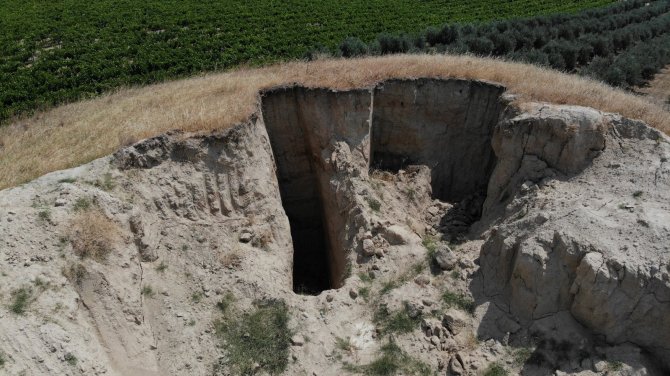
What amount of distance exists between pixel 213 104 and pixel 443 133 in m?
7.66

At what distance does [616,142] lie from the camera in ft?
40.9

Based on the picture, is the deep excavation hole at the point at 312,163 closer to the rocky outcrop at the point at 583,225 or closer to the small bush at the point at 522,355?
the rocky outcrop at the point at 583,225

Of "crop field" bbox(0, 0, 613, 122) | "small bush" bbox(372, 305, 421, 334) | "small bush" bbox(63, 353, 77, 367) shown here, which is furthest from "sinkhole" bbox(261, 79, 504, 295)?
"crop field" bbox(0, 0, 613, 122)

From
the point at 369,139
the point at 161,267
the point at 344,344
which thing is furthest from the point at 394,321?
the point at 369,139

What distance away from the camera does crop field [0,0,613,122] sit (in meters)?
28.5

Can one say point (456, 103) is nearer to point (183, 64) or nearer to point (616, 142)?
point (616, 142)

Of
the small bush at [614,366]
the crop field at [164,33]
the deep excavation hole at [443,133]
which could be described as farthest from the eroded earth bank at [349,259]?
the crop field at [164,33]

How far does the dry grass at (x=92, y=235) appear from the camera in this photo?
10664 millimetres

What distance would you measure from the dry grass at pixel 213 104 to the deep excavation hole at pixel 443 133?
1.73 ft

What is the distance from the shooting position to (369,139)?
15.9 m

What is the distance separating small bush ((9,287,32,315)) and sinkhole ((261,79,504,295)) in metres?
8.12

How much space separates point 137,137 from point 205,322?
17.6 ft

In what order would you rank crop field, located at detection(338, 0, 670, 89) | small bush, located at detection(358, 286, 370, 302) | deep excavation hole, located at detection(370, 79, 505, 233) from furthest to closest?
crop field, located at detection(338, 0, 670, 89), deep excavation hole, located at detection(370, 79, 505, 233), small bush, located at detection(358, 286, 370, 302)

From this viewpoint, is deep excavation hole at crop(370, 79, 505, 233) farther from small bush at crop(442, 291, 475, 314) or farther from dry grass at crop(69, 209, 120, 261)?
dry grass at crop(69, 209, 120, 261)
